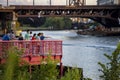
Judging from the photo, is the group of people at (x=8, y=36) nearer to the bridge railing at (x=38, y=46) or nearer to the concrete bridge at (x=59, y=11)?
the bridge railing at (x=38, y=46)

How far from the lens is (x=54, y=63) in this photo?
5258mm

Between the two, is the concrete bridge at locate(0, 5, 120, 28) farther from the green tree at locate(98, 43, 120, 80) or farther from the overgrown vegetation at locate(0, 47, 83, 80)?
the overgrown vegetation at locate(0, 47, 83, 80)

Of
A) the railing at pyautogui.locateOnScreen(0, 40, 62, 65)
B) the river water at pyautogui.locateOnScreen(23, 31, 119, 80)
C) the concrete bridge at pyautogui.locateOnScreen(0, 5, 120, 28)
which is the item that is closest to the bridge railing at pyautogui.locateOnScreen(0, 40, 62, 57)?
Answer: the railing at pyautogui.locateOnScreen(0, 40, 62, 65)

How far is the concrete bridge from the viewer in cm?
10778

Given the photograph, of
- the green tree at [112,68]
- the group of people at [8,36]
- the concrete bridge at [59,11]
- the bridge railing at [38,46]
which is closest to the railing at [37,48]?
the bridge railing at [38,46]

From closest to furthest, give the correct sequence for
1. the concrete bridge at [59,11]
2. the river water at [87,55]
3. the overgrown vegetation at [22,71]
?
the overgrown vegetation at [22,71], the river water at [87,55], the concrete bridge at [59,11]

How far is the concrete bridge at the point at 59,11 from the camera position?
107775 mm

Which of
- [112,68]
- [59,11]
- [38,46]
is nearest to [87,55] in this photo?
[38,46]

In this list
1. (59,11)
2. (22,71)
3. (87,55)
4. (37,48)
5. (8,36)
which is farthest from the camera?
(59,11)

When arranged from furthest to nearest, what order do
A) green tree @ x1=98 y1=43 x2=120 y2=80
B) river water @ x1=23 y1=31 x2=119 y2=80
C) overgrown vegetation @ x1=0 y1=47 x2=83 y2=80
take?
river water @ x1=23 y1=31 x2=119 y2=80, green tree @ x1=98 y1=43 x2=120 y2=80, overgrown vegetation @ x1=0 y1=47 x2=83 y2=80

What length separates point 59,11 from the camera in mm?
114438

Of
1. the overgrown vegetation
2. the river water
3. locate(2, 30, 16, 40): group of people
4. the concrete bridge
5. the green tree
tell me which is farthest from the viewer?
the concrete bridge

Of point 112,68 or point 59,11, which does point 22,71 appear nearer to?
point 112,68

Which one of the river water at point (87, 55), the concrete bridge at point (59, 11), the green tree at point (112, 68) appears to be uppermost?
the green tree at point (112, 68)
